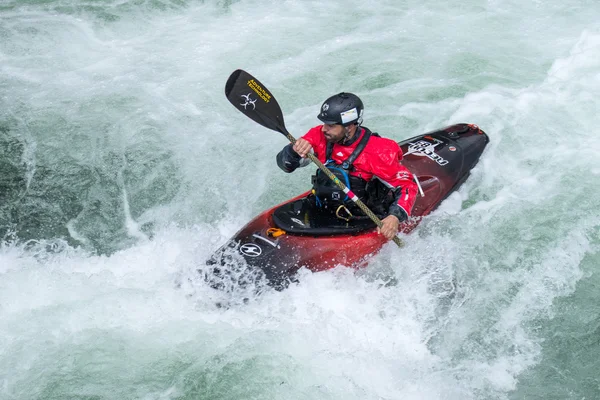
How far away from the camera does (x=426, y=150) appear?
6.41 meters

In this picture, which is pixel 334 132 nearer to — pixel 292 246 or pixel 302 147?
pixel 302 147

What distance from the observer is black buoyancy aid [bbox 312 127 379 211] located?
5258mm

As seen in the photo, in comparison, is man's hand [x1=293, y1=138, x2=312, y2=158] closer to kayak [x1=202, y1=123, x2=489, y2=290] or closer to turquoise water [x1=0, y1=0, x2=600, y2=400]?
kayak [x1=202, y1=123, x2=489, y2=290]

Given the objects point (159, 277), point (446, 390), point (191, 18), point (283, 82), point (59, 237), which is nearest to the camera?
point (446, 390)

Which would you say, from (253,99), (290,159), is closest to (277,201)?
(290,159)

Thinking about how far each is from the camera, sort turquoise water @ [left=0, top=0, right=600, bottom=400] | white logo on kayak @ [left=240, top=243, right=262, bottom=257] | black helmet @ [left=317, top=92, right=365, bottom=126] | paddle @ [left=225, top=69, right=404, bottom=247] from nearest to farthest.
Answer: turquoise water @ [left=0, top=0, right=600, bottom=400]
black helmet @ [left=317, top=92, right=365, bottom=126]
white logo on kayak @ [left=240, top=243, right=262, bottom=257]
paddle @ [left=225, top=69, right=404, bottom=247]

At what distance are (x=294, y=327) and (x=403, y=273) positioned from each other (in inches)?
40.1

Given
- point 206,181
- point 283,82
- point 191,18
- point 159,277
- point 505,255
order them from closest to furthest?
point 159,277 < point 505,255 < point 206,181 < point 283,82 < point 191,18

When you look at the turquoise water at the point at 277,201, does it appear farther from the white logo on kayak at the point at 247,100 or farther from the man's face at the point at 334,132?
the white logo on kayak at the point at 247,100

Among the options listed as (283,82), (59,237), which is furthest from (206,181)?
(283,82)

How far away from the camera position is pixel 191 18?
989 centimetres

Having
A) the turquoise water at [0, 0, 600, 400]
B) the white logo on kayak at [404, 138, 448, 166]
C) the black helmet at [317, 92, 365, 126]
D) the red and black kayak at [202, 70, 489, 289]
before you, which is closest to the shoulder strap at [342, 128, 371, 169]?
the black helmet at [317, 92, 365, 126]

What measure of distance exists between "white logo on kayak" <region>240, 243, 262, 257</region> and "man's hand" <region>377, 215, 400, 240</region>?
922 mm

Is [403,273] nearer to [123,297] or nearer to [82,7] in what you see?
[123,297]
